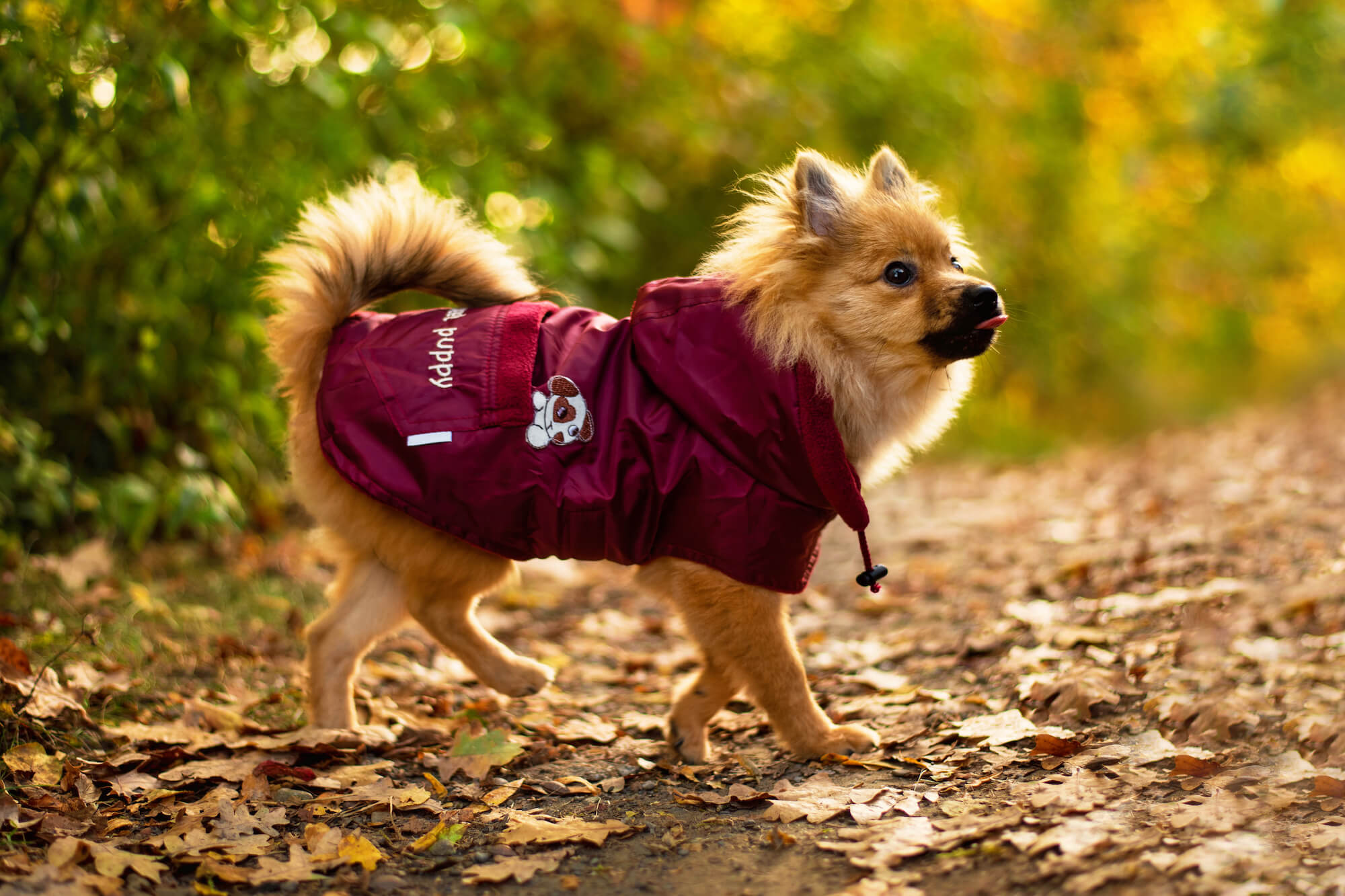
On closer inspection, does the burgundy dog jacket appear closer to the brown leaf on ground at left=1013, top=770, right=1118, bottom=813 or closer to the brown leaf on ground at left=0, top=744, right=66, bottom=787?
the brown leaf on ground at left=1013, top=770, right=1118, bottom=813

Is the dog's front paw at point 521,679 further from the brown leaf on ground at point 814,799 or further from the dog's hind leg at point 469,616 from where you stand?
the brown leaf on ground at point 814,799

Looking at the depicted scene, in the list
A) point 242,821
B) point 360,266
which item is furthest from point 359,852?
point 360,266

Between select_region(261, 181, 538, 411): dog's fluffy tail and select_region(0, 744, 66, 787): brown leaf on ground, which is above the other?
select_region(261, 181, 538, 411): dog's fluffy tail

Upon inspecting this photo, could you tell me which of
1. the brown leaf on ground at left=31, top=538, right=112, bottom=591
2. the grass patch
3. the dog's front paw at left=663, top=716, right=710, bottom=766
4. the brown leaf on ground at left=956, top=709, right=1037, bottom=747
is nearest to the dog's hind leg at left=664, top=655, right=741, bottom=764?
the dog's front paw at left=663, top=716, right=710, bottom=766

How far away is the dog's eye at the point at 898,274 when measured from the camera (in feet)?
10.4

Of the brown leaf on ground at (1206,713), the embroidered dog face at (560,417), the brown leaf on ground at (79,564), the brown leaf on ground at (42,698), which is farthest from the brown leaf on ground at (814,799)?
the brown leaf on ground at (79,564)

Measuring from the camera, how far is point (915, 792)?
283 centimetres

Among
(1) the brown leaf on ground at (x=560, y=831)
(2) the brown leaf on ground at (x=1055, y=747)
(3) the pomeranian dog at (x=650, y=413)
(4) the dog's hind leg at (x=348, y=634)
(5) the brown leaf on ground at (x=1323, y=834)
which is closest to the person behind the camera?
(5) the brown leaf on ground at (x=1323, y=834)

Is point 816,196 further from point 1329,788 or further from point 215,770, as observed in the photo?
point 215,770

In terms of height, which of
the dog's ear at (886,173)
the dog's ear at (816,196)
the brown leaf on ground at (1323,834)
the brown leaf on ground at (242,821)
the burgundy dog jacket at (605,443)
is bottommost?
the brown leaf on ground at (242,821)

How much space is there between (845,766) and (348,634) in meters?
1.56

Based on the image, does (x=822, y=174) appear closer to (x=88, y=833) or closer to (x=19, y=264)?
(x=88, y=833)

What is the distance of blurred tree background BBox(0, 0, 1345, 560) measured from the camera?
14.0 feet

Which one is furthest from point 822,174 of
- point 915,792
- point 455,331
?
point 915,792
